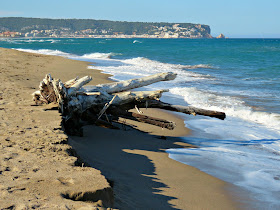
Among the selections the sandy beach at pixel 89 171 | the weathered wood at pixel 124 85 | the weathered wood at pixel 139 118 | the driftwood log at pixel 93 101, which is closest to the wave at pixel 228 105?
the driftwood log at pixel 93 101

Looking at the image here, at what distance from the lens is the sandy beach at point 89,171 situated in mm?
3168

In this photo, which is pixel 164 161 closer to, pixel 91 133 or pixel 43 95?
pixel 91 133

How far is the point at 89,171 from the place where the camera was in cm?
368

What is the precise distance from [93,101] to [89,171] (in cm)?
295

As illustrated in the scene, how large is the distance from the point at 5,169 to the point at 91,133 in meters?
3.02

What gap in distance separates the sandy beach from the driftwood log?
0.23 metres

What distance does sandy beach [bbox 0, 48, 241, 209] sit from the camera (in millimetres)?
3168

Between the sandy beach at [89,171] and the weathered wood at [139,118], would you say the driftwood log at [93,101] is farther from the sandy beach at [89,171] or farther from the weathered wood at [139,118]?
the sandy beach at [89,171]

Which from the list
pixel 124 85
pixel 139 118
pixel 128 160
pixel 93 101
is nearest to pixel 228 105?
pixel 124 85

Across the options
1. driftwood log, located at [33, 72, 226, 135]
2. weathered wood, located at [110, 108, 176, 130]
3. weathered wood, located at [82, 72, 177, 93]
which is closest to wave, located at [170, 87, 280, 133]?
driftwood log, located at [33, 72, 226, 135]

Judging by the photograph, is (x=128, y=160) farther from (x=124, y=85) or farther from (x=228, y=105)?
(x=228, y=105)

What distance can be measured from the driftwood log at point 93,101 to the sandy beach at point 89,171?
0.23 m

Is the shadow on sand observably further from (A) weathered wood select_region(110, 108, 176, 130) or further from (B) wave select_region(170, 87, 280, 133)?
(B) wave select_region(170, 87, 280, 133)

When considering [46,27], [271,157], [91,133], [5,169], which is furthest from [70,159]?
[46,27]
